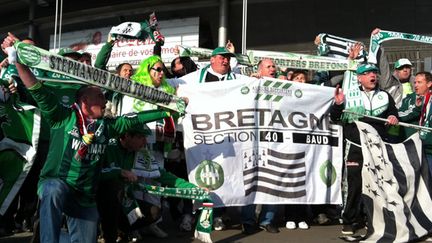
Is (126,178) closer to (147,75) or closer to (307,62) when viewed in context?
(147,75)

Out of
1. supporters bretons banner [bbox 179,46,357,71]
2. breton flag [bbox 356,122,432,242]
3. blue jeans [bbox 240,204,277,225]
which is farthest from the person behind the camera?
supporters bretons banner [bbox 179,46,357,71]

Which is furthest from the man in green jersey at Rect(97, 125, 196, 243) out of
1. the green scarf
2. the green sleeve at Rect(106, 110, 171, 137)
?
the green scarf

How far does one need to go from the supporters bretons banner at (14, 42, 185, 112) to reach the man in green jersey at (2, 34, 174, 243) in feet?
0.33

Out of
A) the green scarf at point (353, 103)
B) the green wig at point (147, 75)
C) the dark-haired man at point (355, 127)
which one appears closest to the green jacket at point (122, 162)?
the green wig at point (147, 75)

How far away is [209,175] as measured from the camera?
5445mm

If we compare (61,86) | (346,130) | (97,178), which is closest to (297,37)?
(346,130)

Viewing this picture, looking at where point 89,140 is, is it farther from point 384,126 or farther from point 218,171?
point 384,126

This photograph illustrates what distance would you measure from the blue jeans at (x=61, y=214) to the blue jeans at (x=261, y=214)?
1.92 m

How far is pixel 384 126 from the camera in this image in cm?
543

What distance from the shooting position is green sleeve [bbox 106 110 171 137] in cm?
414

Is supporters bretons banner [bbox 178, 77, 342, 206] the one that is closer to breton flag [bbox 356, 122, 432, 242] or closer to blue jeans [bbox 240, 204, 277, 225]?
blue jeans [bbox 240, 204, 277, 225]

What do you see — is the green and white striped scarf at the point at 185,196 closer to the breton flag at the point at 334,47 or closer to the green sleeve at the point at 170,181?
the green sleeve at the point at 170,181

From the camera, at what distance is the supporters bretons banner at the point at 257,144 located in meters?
5.48

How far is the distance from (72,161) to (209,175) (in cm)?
195
